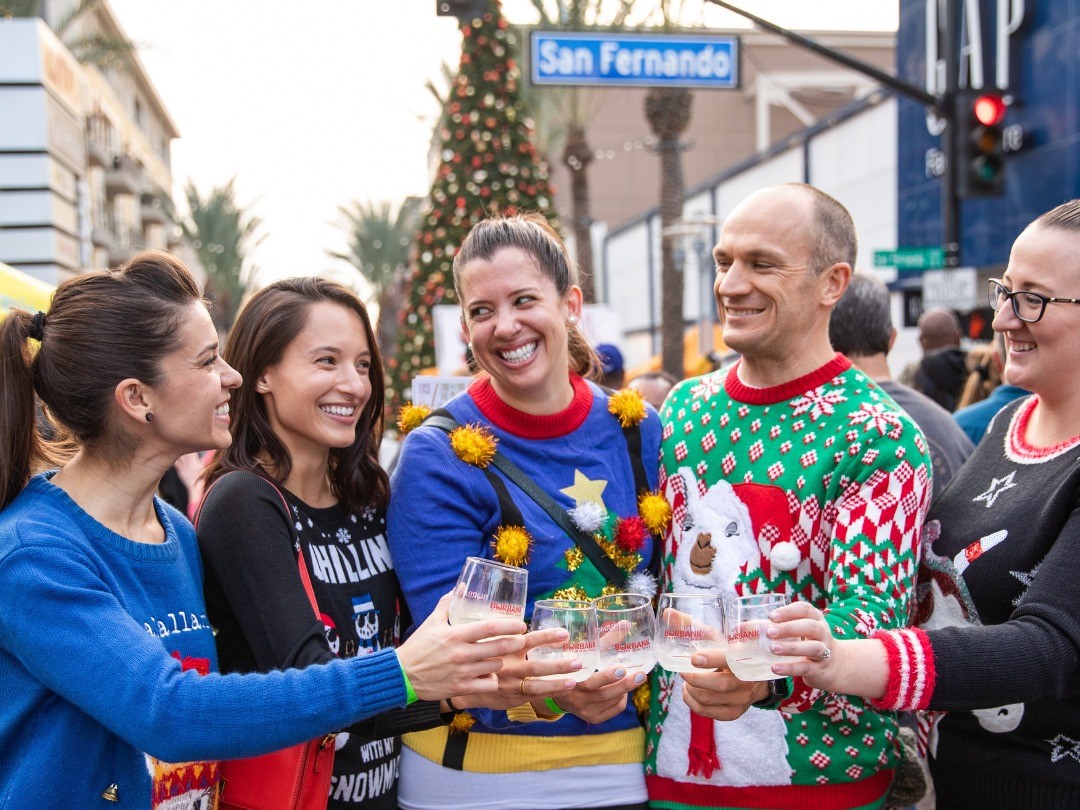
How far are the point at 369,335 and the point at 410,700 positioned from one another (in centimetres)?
118

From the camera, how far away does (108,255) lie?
34188 millimetres

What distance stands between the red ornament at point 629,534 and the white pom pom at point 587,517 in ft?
0.22

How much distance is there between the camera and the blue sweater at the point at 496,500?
2531 millimetres

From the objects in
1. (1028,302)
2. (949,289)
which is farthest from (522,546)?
(949,289)

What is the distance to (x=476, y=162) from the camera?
999cm

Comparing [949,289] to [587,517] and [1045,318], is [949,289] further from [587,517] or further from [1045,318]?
[587,517]

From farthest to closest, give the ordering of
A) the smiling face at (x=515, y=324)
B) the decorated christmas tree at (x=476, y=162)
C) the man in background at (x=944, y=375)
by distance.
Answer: the decorated christmas tree at (x=476, y=162), the man in background at (x=944, y=375), the smiling face at (x=515, y=324)

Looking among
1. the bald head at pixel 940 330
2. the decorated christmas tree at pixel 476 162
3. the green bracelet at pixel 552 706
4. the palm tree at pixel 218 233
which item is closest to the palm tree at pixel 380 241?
the palm tree at pixel 218 233

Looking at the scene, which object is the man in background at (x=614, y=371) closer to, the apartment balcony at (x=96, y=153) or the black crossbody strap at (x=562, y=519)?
the black crossbody strap at (x=562, y=519)

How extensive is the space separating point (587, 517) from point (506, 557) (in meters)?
0.25

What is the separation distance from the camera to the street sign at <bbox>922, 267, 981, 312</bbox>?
29.4 ft

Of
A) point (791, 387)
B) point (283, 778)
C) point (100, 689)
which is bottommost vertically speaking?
point (283, 778)

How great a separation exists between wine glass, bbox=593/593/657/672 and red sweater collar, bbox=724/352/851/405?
733 millimetres

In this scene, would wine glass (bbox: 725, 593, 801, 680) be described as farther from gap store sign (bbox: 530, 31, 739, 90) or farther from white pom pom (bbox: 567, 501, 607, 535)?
gap store sign (bbox: 530, 31, 739, 90)
